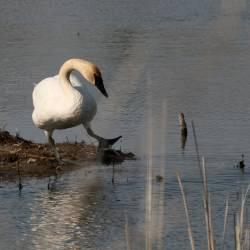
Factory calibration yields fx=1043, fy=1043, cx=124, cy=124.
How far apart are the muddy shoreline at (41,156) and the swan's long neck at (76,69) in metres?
0.60

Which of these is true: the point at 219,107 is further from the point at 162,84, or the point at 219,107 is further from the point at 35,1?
the point at 35,1

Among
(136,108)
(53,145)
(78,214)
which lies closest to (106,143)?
(53,145)

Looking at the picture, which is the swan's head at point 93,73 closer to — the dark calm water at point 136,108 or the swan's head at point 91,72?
the swan's head at point 91,72

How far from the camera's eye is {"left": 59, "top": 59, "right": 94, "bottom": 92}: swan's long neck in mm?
9406

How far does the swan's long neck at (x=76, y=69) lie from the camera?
9406 mm

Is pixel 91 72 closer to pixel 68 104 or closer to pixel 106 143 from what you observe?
pixel 68 104

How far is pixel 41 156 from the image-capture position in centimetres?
933

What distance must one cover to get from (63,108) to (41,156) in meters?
0.47

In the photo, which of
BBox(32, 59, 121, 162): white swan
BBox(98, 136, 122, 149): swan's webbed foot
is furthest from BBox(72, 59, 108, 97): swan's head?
BBox(98, 136, 122, 149): swan's webbed foot

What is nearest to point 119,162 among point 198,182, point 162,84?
point 198,182

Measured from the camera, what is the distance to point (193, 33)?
17438 millimetres

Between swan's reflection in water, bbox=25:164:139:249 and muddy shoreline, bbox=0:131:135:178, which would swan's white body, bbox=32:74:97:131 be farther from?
swan's reflection in water, bbox=25:164:139:249

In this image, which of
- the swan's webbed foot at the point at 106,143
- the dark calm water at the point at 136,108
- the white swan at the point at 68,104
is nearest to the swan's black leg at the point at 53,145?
the white swan at the point at 68,104

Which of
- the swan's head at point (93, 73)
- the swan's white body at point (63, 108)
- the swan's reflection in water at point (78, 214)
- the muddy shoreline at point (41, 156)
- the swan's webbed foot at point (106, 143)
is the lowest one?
the swan's reflection in water at point (78, 214)
